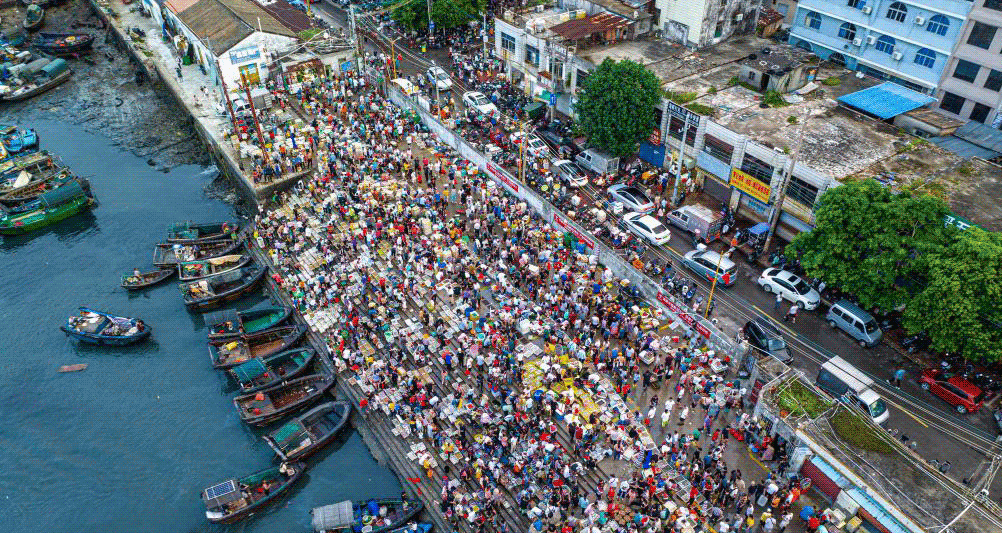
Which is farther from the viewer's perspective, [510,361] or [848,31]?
[848,31]

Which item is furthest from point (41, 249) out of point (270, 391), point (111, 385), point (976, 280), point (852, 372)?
point (976, 280)

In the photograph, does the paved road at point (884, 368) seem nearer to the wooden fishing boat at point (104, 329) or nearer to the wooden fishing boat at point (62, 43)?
the wooden fishing boat at point (104, 329)

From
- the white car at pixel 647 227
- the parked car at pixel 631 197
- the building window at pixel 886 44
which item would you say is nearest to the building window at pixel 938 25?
the building window at pixel 886 44

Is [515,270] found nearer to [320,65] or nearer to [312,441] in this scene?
[312,441]

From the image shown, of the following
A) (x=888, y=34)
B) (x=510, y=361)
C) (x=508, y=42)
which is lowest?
(x=510, y=361)

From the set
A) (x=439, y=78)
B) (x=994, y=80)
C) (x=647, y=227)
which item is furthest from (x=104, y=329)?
(x=994, y=80)

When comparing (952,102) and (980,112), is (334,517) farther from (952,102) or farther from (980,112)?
(952,102)
